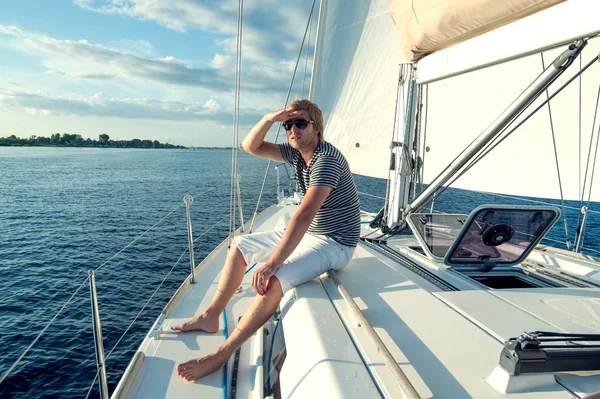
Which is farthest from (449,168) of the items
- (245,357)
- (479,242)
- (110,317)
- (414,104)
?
(110,317)

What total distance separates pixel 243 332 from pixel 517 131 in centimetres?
374

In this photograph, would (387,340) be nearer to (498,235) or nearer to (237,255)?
(237,255)

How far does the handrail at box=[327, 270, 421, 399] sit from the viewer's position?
1120mm

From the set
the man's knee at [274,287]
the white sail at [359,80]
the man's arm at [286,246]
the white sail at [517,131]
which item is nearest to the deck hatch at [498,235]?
the man's arm at [286,246]

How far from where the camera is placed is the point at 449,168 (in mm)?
2691

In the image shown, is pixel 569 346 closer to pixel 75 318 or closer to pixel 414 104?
pixel 414 104

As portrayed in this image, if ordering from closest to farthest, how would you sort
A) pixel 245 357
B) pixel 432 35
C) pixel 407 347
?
pixel 407 347 → pixel 245 357 → pixel 432 35

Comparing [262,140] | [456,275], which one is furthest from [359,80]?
[456,275]

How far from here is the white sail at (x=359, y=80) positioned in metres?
5.10

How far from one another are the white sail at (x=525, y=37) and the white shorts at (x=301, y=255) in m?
1.47

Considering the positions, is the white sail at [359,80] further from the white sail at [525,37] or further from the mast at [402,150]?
the white sail at [525,37]

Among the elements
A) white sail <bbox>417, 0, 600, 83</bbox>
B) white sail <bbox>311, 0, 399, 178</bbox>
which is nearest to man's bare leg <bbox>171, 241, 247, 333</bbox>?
white sail <bbox>417, 0, 600, 83</bbox>

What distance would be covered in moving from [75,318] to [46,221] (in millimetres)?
10313

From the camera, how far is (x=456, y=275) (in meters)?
2.50
